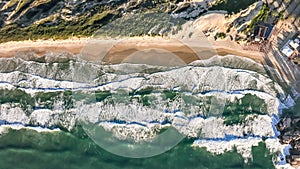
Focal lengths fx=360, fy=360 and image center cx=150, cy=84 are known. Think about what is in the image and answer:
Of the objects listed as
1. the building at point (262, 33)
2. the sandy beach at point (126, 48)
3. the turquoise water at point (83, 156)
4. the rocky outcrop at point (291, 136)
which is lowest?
the turquoise water at point (83, 156)

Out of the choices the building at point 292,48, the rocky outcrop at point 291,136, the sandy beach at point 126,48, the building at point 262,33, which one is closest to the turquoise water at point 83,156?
the rocky outcrop at point 291,136

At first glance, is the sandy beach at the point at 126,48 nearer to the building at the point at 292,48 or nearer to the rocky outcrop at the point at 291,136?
the building at the point at 292,48

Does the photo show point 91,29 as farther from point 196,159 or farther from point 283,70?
point 283,70

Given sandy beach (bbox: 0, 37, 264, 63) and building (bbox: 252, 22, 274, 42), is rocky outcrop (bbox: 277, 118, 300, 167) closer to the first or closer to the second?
sandy beach (bbox: 0, 37, 264, 63)

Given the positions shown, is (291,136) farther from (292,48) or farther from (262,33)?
(262,33)

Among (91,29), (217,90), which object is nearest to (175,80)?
(217,90)

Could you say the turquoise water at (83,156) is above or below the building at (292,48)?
below
